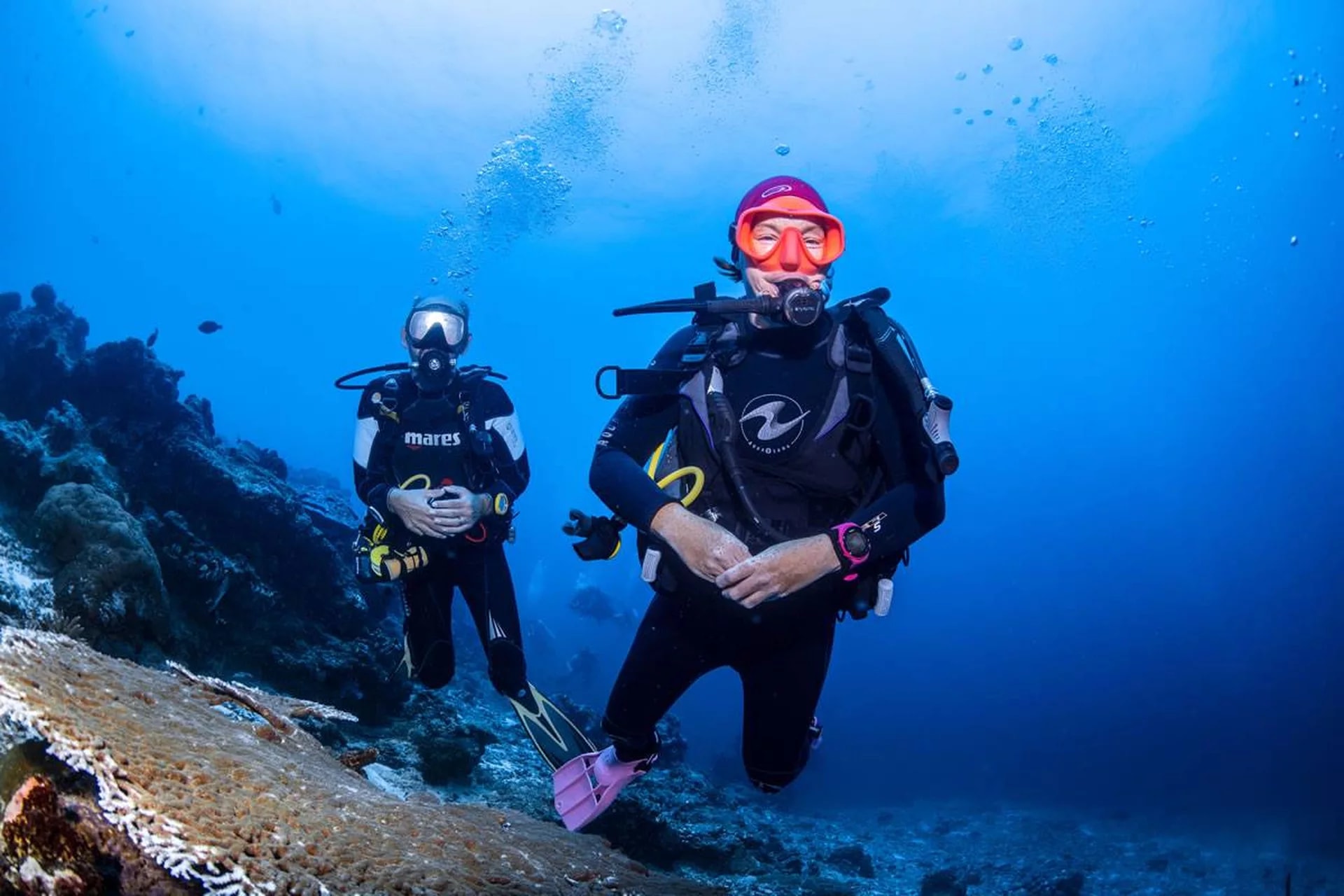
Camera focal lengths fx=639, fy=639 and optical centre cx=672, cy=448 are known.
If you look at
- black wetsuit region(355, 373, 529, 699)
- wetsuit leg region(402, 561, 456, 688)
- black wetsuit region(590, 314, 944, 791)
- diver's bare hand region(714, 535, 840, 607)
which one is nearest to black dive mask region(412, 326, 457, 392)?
black wetsuit region(355, 373, 529, 699)

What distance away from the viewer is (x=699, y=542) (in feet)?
9.37

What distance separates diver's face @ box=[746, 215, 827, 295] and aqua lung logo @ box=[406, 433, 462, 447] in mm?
3653

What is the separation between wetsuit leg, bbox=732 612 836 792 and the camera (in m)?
3.58

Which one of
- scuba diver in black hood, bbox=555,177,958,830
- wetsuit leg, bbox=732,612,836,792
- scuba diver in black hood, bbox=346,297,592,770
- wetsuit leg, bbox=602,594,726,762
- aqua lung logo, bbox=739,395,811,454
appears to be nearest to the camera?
scuba diver in black hood, bbox=555,177,958,830

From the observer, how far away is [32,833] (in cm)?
160

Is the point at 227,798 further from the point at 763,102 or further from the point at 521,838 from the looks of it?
the point at 763,102

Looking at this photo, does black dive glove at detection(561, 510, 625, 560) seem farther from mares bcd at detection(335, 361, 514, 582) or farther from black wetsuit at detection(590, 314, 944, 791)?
mares bcd at detection(335, 361, 514, 582)

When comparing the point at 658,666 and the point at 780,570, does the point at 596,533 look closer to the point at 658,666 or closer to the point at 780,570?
the point at 658,666

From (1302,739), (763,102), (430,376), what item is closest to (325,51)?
(763,102)

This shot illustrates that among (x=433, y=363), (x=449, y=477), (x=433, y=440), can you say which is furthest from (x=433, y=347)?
(x=449, y=477)

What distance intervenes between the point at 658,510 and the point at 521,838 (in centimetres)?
159

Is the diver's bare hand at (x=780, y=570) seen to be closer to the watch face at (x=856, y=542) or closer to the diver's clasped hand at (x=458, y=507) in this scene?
the watch face at (x=856, y=542)

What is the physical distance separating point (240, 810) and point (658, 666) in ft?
7.19

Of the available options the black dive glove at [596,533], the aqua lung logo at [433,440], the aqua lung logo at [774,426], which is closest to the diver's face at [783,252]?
the aqua lung logo at [774,426]
